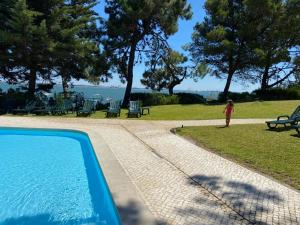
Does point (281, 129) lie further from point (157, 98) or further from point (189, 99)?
point (189, 99)

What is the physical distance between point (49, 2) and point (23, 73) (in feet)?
18.6

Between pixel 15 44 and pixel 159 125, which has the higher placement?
pixel 15 44

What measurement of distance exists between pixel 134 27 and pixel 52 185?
68.0 feet

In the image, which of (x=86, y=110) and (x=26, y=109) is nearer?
(x=86, y=110)

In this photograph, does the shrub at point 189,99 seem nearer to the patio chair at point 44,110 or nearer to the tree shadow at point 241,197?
the patio chair at point 44,110

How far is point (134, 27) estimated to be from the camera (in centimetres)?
2672

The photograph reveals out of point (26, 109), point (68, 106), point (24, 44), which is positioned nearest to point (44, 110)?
point (26, 109)

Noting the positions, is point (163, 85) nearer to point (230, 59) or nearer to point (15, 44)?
point (230, 59)

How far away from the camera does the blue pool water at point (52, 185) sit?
5.75 meters

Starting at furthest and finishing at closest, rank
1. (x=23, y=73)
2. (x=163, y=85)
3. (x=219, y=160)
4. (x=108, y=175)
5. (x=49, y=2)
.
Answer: (x=163, y=85) < (x=23, y=73) < (x=49, y=2) < (x=219, y=160) < (x=108, y=175)

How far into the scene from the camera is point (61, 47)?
22.8 meters

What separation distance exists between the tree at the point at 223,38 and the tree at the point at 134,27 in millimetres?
3701

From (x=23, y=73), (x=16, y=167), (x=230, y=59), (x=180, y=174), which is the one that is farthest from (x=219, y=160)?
(x=230, y=59)

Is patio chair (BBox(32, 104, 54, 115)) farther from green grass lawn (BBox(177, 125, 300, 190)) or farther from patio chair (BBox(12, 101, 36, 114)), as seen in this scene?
green grass lawn (BBox(177, 125, 300, 190))
